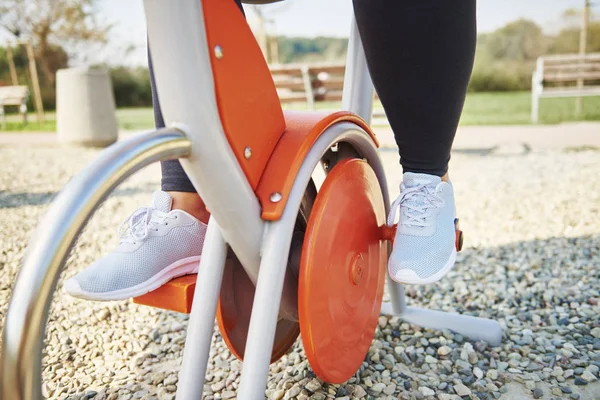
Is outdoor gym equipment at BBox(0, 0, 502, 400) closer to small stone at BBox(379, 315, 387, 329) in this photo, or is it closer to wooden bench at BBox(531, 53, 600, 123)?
small stone at BBox(379, 315, 387, 329)

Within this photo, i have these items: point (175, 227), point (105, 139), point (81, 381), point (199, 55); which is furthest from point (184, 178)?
point (105, 139)

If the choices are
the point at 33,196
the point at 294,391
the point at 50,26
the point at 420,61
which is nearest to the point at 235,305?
the point at 294,391

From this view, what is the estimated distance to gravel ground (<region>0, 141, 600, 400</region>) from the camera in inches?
43.4

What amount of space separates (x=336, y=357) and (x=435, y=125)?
0.41m

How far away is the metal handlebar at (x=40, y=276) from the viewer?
1.35ft

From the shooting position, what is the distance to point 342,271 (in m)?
0.86

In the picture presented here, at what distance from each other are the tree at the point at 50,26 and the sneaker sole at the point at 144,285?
13433mm

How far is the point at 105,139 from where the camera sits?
17.3 feet

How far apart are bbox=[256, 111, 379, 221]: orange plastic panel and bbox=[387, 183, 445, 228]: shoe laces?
0.19 m

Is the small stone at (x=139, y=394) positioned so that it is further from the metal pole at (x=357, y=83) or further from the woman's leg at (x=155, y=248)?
the metal pole at (x=357, y=83)

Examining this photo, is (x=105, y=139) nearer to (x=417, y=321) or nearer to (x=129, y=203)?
(x=129, y=203)

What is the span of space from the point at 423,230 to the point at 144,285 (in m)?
0.46

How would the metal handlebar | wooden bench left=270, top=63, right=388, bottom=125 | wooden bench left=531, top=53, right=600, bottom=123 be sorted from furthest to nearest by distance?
wooden bench left=531, top=53, right=600, bottom=123 < wooden bench left=270, top=63, right=388, bottom=125 < the metal handlebar

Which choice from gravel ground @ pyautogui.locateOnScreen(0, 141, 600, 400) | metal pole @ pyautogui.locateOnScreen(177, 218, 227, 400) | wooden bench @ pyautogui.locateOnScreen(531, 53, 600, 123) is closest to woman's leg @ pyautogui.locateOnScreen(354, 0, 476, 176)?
metal pole @ pyautogui.locateOnScreen(177, 218, 227, 400)
